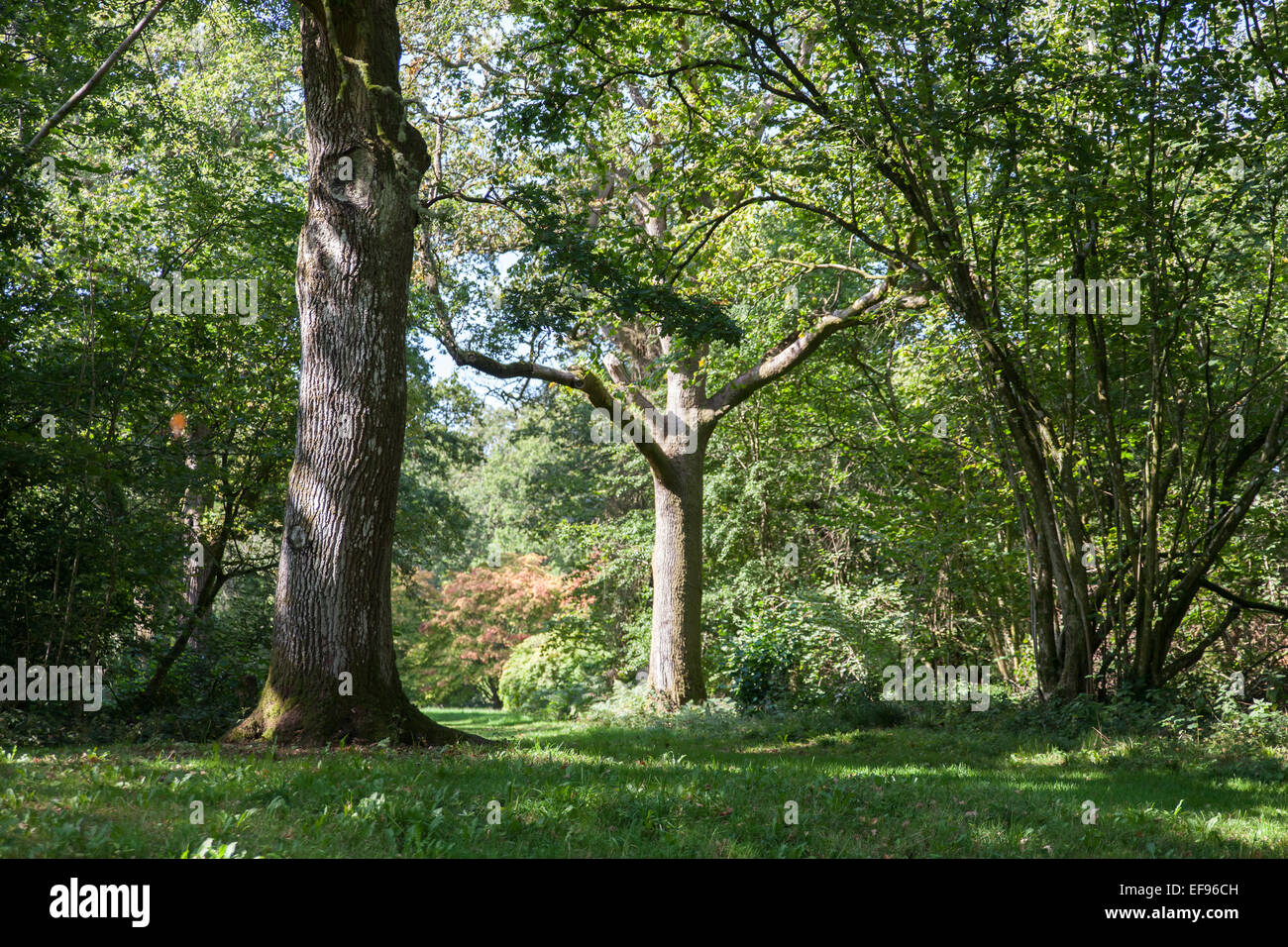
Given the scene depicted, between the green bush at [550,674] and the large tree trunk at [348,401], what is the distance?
11.2 m

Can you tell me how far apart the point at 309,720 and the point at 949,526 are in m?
10.0

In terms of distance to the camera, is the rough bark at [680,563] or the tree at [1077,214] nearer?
the tree at [1077,214]

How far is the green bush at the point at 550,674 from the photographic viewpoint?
61.4ft

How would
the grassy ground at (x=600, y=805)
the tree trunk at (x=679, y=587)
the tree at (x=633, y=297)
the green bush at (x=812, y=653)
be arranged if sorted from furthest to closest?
the tree trunk at (x=679, y=587) → the green bush at (x=812, y=653) → the tree at (x=633, y=297) → the grassy ground at (x=600, y=805)

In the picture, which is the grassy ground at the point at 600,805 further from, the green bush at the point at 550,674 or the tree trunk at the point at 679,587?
the green bush at the point at 550,674

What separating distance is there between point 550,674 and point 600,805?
1621 cm

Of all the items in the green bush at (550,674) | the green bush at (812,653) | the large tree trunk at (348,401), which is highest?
the large tree trunk at (348,401)

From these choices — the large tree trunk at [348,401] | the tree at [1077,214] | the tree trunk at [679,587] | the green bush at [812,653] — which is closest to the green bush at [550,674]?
the tree trunk at [679,587]

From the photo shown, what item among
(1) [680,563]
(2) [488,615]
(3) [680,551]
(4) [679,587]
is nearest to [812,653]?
(4) [679,587]

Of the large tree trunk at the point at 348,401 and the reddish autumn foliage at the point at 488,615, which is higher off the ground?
the large tree trunk at the point at 348,401

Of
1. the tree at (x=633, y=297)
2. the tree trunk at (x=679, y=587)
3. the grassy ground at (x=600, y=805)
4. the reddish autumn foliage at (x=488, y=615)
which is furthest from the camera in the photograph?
the reddish autumn foliage at (x=488, y=615)

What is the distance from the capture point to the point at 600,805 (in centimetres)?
475
